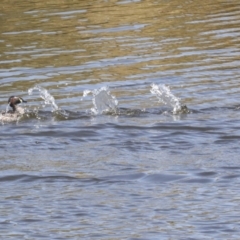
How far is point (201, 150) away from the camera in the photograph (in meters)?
13.1

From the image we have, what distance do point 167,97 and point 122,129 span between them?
208cm

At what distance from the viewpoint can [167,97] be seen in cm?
1648

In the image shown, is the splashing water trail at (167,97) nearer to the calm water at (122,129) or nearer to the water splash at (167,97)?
the water splash at (167,97)

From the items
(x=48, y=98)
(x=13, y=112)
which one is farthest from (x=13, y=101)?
(x=48, y=98)

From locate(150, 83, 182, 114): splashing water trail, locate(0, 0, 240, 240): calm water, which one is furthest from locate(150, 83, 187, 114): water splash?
locate(0, 0, 240, 240): calm water

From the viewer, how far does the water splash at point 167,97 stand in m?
15.9

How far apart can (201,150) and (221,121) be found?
189cm

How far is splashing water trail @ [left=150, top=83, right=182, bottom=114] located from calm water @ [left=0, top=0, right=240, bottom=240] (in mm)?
102

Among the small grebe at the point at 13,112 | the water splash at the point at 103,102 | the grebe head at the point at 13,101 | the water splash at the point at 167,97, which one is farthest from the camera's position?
the grebe head at the point at 13,101

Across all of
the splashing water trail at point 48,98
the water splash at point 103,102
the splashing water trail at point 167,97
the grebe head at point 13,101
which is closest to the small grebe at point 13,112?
the grebe head at point 13,101

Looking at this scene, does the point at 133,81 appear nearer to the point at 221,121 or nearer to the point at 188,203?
the point at 221,121

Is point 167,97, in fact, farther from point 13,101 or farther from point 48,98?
point 13,101

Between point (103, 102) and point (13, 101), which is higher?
point (13, 101)

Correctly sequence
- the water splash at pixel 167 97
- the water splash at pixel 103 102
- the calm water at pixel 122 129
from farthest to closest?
1. the water splash at pixel 103 102
2. the water splash at pixel 167 97
3. the calm water at pixel 122 129
